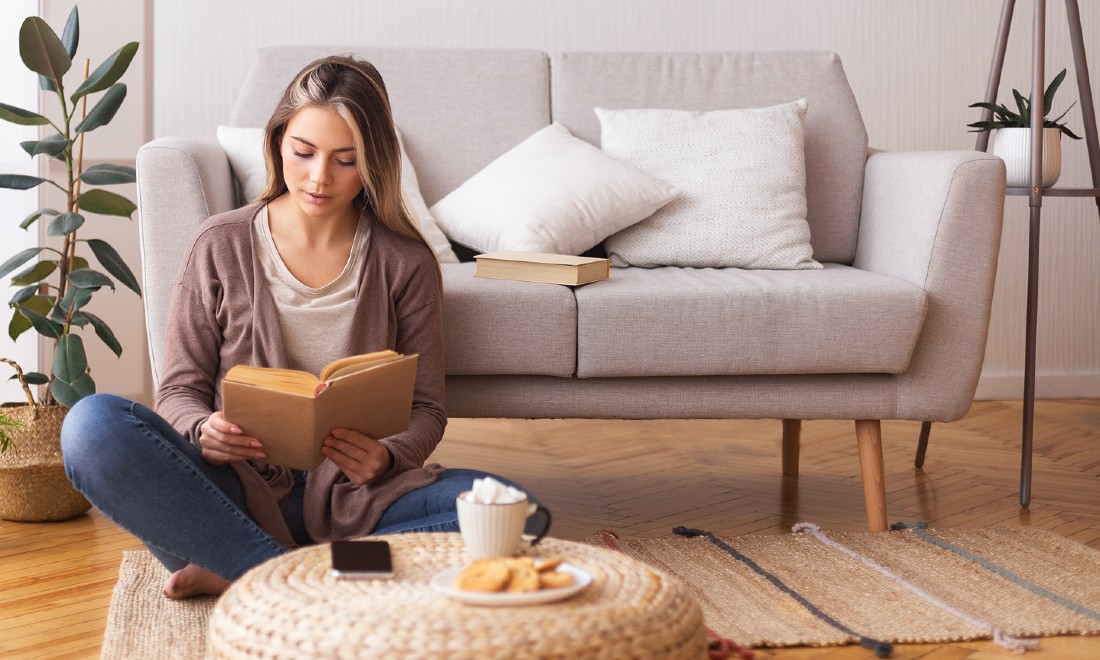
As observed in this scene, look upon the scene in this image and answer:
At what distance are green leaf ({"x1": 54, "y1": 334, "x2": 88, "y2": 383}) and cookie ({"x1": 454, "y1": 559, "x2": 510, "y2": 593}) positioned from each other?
4.46ft

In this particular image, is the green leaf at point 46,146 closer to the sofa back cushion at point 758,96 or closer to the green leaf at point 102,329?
the green leaf at point 102,329

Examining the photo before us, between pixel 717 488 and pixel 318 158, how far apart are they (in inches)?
53.7

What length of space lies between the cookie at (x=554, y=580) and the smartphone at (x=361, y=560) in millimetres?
163

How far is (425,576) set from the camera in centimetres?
116

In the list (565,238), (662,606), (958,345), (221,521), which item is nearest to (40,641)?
(221,521)

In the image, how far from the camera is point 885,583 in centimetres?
189

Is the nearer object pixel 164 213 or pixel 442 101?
pixel 164 213

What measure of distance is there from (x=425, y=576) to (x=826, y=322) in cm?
113

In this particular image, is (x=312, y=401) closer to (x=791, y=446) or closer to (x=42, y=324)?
(x=42, y=324)

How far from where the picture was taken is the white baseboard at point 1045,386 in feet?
12.3

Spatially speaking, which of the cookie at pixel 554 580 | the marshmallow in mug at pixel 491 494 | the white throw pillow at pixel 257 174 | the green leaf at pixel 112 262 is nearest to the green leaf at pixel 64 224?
the green leaf at pixel 112 262

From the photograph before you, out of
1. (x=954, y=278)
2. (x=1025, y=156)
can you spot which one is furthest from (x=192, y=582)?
(x=1025, y=156)

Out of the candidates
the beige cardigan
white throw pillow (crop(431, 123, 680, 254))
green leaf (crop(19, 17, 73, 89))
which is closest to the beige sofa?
white throw pillow (crop(431, 123, 680, 254))

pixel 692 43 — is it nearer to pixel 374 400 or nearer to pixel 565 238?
pixel 565 238
